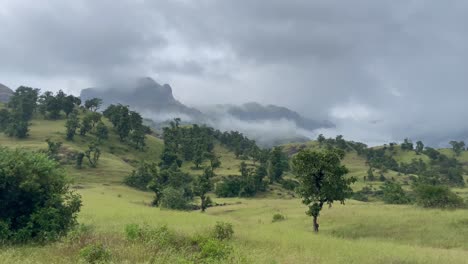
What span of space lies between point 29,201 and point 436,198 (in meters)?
59.9

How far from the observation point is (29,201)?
25.8 m

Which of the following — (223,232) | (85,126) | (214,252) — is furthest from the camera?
(85,126)

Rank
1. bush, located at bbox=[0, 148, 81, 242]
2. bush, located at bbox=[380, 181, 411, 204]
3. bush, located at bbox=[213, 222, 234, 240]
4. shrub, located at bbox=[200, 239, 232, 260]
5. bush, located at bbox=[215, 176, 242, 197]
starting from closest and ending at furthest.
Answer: shrub, located at bbox=[200, 239, 232, 260], bush, located at bbox=[0, 148, 81, 242], bush, located at bbox=[213, 222, 234, 240], bush, located at bbox=[380, 181, 411, 204], bush, located at bbox=[215, 176, 242, 197]

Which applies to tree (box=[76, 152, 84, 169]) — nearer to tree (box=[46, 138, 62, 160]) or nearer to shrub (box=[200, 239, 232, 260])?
tree (box=[46, 138, 62, 160])

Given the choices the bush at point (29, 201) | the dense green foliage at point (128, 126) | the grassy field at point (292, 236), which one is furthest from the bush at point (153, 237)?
the dense green foliage at point (128, 126)

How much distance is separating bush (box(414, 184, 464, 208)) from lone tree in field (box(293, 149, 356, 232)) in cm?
2281

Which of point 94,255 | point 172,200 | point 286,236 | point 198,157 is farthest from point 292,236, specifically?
point 198,157

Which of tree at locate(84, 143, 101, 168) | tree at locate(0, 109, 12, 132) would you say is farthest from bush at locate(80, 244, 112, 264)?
tree at locate(0, 109, 12, 132)

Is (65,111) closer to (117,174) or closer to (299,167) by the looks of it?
(117,174)

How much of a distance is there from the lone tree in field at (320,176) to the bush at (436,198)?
22814 millimetres

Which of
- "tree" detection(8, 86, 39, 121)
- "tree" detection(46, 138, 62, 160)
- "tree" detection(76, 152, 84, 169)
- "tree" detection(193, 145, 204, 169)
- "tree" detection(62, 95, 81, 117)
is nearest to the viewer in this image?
"tree" detection(46, 138, 62, 160)

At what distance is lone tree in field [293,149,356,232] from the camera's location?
47.2 m

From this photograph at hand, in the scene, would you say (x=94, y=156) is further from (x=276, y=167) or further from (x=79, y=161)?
(x=276, y=167)

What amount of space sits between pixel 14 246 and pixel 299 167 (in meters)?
33.3
